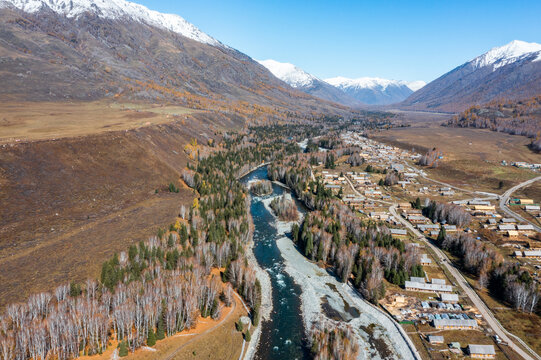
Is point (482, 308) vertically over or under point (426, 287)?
under

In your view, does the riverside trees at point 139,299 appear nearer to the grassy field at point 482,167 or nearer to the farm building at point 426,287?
the farm building at point 426,287

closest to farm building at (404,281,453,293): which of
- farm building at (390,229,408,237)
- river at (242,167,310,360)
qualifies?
river at (242,167,310,360)

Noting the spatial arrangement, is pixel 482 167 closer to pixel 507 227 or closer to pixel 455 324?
pixel 507 227

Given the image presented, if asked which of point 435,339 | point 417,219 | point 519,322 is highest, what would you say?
point 417,219

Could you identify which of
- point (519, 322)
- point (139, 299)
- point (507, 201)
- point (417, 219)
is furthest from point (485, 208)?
point (139, 299)

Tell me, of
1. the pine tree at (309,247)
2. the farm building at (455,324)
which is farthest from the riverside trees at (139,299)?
the farm building at (455,324)

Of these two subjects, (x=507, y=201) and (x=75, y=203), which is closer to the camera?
(x=75, y=203)

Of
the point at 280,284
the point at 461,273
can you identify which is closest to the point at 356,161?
the point at 461,273
